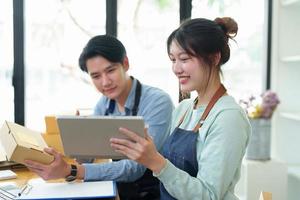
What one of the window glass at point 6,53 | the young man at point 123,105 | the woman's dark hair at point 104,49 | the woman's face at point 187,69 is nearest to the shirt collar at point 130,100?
the young man at point 123,105

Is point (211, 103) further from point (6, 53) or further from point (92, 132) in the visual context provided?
point (6, 53)

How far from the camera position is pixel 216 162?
40.7 inches

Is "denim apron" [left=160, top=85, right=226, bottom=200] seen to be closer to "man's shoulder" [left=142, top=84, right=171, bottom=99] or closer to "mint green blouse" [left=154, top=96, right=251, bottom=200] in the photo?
"mint green blouse" [left=154, top=96, right=251, bottom=200]

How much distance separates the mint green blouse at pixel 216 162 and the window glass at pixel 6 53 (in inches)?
78.1

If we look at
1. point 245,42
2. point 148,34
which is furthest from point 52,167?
point 245,42

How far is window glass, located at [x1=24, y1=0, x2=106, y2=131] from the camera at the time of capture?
107 inches

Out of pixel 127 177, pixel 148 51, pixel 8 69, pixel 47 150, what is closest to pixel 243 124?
pixel 127 177

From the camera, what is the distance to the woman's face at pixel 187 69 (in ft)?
3.75

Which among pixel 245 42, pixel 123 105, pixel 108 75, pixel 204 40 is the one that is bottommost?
pixel 123 105

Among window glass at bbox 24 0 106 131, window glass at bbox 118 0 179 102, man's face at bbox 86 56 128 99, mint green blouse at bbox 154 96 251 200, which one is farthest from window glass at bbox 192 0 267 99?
mint green blouse at bbox 154 96 251 200

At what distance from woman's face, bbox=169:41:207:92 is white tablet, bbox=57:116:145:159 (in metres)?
0.23

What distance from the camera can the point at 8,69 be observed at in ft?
8.76

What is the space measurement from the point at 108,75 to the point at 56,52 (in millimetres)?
1351

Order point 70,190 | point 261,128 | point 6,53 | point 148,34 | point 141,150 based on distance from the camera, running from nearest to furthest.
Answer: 1. point 141,150
2. point 70,190
3. point 261,128
4. point 6,53
5. point 148,34
